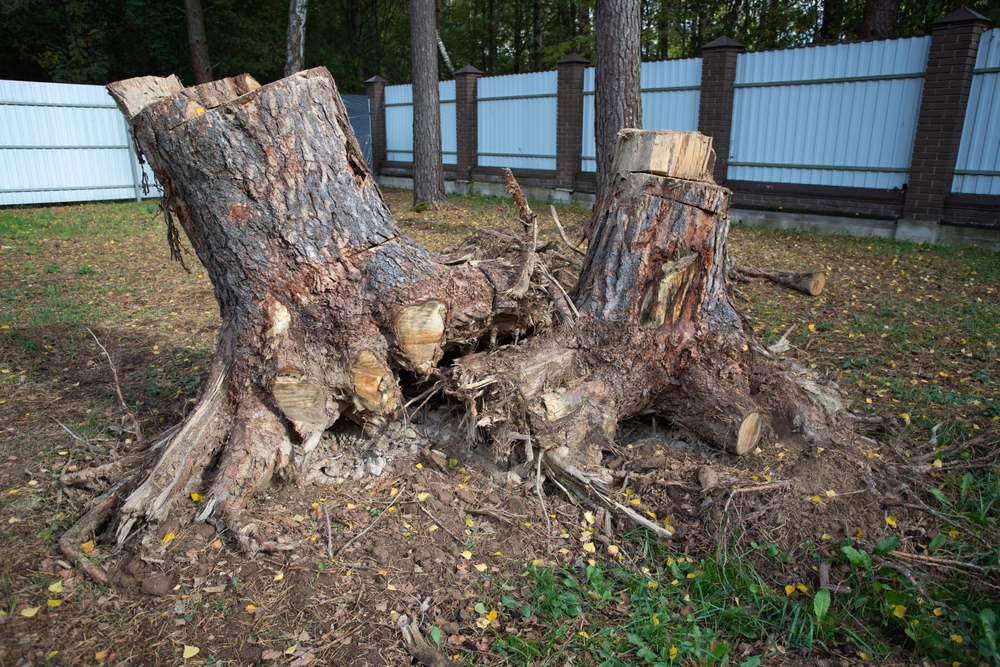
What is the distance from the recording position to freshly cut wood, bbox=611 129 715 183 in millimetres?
3242

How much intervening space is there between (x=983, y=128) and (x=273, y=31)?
21.5 m

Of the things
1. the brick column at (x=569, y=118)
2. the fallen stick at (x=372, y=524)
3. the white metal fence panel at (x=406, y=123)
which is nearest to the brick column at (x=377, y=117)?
the white metal fence panel at (x=406, y=123)

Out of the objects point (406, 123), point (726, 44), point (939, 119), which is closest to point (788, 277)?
point (939, 119)

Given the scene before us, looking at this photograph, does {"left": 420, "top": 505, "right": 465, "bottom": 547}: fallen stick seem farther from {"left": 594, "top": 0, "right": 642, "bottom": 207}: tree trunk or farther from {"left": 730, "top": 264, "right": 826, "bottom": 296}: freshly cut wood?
{"left": 594, "top": 0, "right": 642, "bottom": 207}: tree trunk

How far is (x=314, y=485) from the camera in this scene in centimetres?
313

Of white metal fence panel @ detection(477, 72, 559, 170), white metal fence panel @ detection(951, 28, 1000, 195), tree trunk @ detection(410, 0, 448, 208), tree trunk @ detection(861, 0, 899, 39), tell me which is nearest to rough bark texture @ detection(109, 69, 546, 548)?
white metal fence panel @ detection(951, 28, 1000, 195)

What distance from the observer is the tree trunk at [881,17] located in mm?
11766

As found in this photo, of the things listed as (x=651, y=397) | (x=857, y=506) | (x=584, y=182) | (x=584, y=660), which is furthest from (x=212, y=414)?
(x=584, y=182)

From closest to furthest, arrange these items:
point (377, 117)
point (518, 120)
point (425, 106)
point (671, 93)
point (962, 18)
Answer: point (962, 18)
point (671, 93)
point (425, 106)
point (518, 120)
point (377, 117)

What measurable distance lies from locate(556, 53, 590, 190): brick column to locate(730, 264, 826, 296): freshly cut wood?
771 centimetres

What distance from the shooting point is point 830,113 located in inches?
360

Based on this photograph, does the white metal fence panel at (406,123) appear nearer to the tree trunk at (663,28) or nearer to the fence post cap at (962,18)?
the tree trunk at (663,28)

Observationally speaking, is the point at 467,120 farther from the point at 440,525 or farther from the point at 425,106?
the point at 440,525

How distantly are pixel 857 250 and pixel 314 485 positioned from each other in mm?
7281
